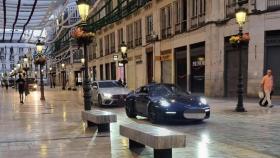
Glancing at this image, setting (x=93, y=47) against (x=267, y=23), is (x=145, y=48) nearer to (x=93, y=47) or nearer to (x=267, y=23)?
(x=267, y=23)

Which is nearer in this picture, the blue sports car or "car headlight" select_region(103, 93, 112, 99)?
the blue sports car

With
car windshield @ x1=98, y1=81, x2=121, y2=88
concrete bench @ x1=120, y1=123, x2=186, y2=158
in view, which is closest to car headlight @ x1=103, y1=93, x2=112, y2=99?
car windshield @ x1=98, y1=81, x2=121, y2=88

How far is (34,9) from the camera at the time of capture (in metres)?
38.8

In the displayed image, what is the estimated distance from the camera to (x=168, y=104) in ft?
47.9

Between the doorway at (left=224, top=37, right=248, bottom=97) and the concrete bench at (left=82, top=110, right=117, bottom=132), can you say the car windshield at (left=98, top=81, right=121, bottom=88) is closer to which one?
the doorway at (left=224, top=37, right=248, bottom=97)

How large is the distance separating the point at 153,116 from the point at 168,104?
2.44 feet

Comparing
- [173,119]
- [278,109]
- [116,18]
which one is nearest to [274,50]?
[278,109]

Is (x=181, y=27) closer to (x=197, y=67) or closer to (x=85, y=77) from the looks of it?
(x=197, y=67)

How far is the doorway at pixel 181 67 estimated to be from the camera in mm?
34844

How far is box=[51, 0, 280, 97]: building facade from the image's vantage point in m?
25.5

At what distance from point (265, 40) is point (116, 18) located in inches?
1183

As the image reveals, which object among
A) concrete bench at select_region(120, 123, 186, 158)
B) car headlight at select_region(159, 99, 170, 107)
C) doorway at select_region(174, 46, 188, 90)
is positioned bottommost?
concrete bench at select_region(120, 123, 186, 158)

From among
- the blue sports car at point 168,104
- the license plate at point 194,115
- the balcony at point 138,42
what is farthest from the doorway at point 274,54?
the balcony at point 138,42

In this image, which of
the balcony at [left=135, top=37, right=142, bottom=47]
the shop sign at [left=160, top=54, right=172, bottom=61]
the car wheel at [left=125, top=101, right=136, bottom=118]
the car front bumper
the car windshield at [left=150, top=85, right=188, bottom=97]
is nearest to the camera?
the car windshield at [left=150, top=85, right=188, bottom=97]
